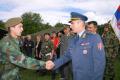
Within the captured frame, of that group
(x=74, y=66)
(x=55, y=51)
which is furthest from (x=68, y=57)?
(x=55, y=51)

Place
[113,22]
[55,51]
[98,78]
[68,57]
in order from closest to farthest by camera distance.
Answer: [98,78] < [68,57] < [113,22] < [55,51]

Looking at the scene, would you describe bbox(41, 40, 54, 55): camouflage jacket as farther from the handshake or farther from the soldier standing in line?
the handshake

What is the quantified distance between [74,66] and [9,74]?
1193mm

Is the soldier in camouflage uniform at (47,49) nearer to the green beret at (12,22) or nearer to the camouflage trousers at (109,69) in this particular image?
the camouflage trousers at (109,69)

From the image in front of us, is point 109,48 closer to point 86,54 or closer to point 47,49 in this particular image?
point 47,49

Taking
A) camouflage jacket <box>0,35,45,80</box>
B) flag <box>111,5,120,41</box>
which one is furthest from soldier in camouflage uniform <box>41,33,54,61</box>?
camouflage jacket <box>0,35,45,80</box>

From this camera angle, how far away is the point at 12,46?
725 cm

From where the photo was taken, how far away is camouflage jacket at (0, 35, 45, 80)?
23.7 ft

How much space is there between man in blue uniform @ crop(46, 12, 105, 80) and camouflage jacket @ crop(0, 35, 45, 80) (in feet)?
3.08

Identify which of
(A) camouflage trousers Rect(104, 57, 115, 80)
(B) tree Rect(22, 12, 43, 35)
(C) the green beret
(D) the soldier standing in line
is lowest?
(A) camouflage trousers Rect(104, 57, 115, 80)

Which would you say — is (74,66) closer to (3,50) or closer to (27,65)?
(27,65)

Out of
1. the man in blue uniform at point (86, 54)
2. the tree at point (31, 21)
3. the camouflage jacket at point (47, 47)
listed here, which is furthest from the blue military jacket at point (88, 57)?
the tree at point (31, 21)

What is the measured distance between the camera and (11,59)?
7.21 meters

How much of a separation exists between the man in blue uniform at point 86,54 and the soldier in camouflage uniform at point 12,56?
0.84 metres
